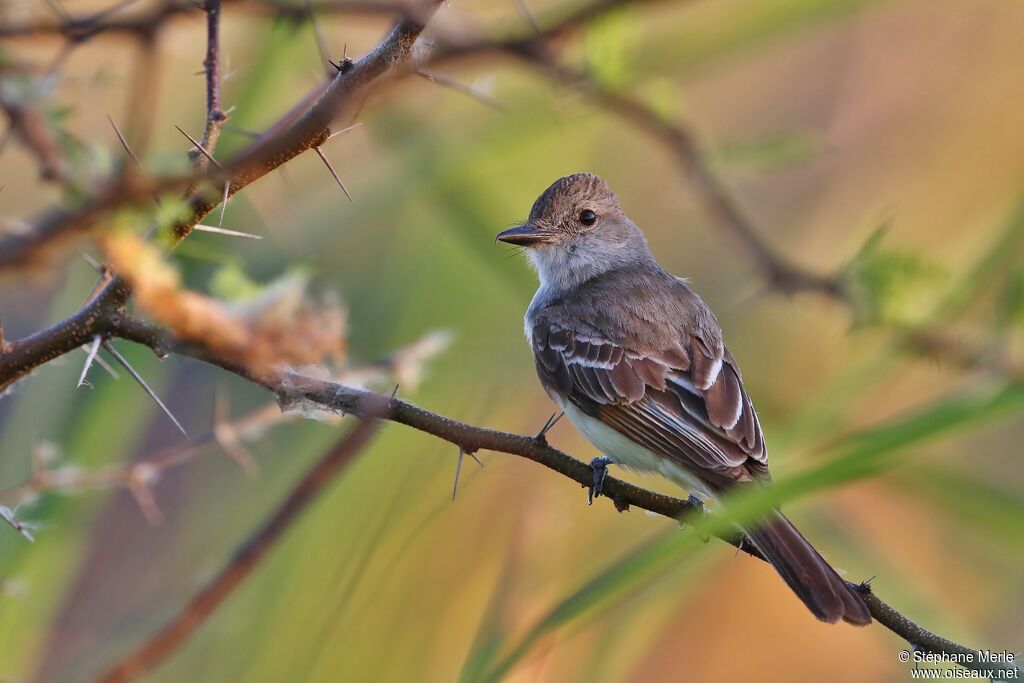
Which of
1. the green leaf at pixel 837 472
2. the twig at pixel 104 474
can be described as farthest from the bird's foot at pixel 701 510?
the twig at pixel 104 474

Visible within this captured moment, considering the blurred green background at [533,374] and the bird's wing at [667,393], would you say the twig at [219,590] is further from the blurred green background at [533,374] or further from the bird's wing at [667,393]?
the bird's wing at [667,393]

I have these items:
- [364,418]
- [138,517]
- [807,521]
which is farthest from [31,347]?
[138,517]

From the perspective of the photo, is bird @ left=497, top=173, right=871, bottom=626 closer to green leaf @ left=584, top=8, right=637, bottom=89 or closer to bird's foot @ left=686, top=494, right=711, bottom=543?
bird's foot @ left=686, top=494, right=711, bottom=543

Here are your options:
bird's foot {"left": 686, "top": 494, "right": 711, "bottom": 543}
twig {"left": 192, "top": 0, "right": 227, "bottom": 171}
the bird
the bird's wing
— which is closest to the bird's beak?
the bird

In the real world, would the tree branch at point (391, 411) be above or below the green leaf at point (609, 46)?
below

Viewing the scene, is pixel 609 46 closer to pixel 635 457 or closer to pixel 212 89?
pixel 635 457
